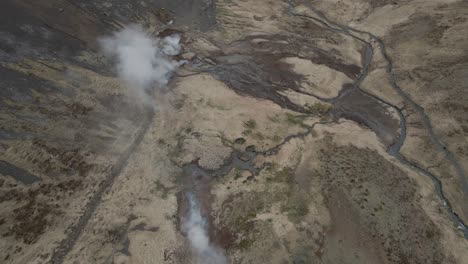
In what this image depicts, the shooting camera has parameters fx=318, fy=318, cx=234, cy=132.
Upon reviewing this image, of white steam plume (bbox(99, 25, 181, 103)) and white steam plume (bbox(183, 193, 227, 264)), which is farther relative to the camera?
white steam plume (bbox(99, 25, 181, 103))

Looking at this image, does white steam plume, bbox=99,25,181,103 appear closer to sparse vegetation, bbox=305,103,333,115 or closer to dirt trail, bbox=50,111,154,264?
dirt trail, bbox=50,111,154,264

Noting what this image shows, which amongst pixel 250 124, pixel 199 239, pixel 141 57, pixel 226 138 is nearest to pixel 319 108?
pixel 250 124

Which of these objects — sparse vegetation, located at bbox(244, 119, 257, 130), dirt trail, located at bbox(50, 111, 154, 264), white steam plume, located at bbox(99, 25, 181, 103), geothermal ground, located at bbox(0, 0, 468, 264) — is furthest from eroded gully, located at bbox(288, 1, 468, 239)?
dirt trail, located at bbox(50, 111, 154, 264)

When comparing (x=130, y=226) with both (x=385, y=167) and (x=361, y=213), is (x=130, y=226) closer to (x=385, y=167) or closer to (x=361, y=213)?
(x=361, y=213)

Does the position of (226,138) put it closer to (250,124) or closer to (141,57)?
(250,124)

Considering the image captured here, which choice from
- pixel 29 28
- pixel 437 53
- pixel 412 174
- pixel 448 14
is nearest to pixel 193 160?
pixel 412 174

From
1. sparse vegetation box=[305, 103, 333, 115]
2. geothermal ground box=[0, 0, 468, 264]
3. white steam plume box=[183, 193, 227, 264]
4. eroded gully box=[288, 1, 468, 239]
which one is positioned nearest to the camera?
white steam plume box=[183, 193, 227, 264]
